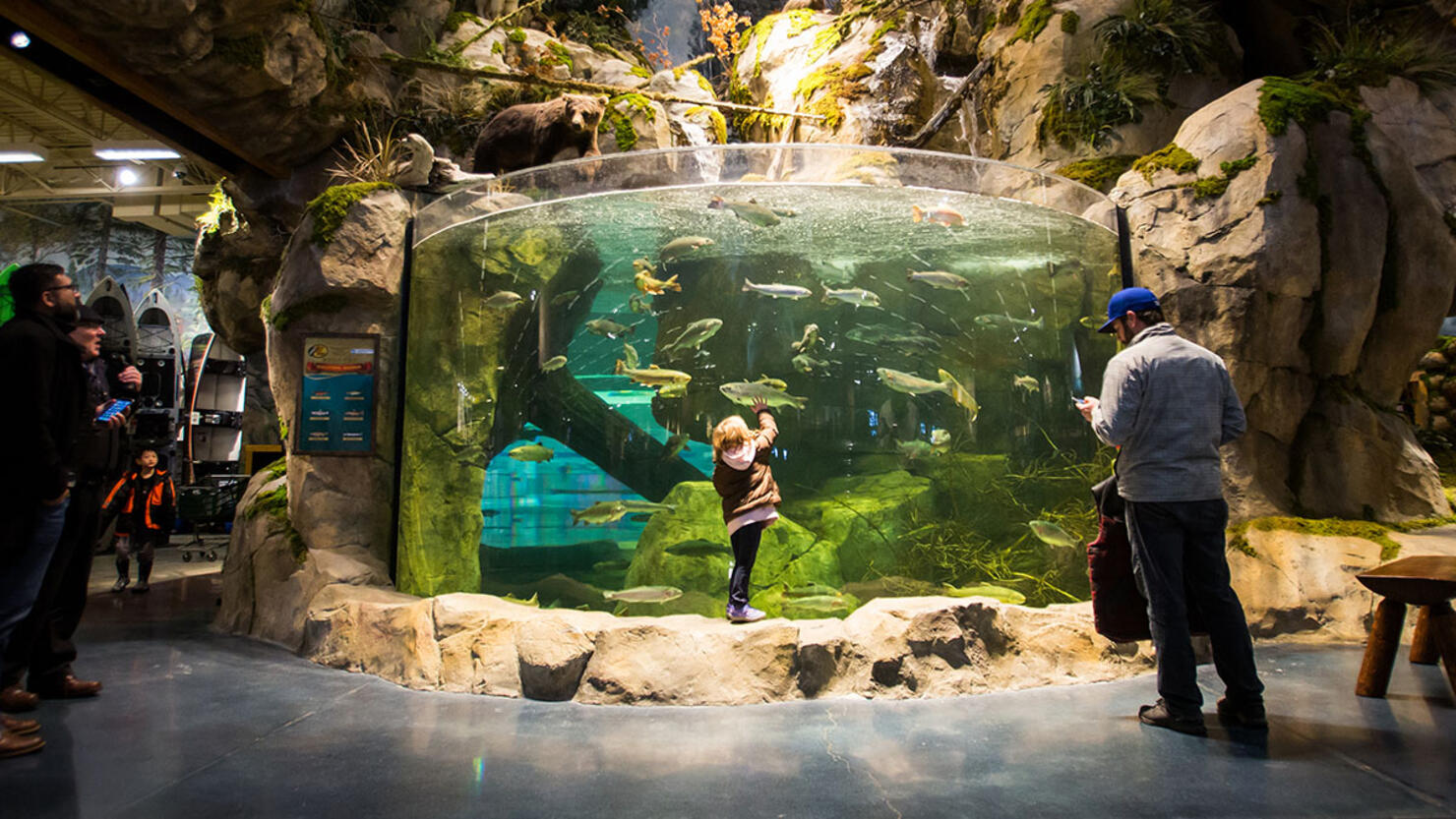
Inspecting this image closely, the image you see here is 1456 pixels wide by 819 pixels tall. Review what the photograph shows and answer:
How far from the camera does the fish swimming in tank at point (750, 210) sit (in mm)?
5328

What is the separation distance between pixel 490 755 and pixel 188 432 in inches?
605

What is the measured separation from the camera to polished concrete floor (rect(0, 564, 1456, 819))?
2617mm

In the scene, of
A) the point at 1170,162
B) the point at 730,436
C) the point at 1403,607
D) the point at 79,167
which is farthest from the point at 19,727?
the point at 79,167

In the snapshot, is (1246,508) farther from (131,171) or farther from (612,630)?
(131,171)

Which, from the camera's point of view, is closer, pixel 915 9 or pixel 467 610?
pixel 467 610

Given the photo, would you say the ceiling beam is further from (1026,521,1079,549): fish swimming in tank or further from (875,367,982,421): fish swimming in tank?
(1026,521,1079,549): fish swimming in tank

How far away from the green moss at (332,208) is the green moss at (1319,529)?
7.52m

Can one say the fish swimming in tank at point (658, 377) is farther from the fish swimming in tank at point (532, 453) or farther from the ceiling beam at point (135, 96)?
the ceiling beam at point (135, 96)

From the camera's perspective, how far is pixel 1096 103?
7906 mm

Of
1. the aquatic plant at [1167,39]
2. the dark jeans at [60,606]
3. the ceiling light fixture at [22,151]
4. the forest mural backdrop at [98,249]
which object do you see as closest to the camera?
the dark jeans at [60,606]

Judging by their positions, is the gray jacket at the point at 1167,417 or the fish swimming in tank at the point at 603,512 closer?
the gray jacket at the point at 1167,417

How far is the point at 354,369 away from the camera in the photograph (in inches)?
A: 243

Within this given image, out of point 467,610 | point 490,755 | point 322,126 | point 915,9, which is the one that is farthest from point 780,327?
point 915,9

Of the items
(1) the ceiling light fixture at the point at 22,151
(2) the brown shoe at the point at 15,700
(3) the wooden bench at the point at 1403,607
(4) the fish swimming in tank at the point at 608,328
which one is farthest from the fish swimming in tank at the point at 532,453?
(1) the ceiling light fixture at the point at 22,151
